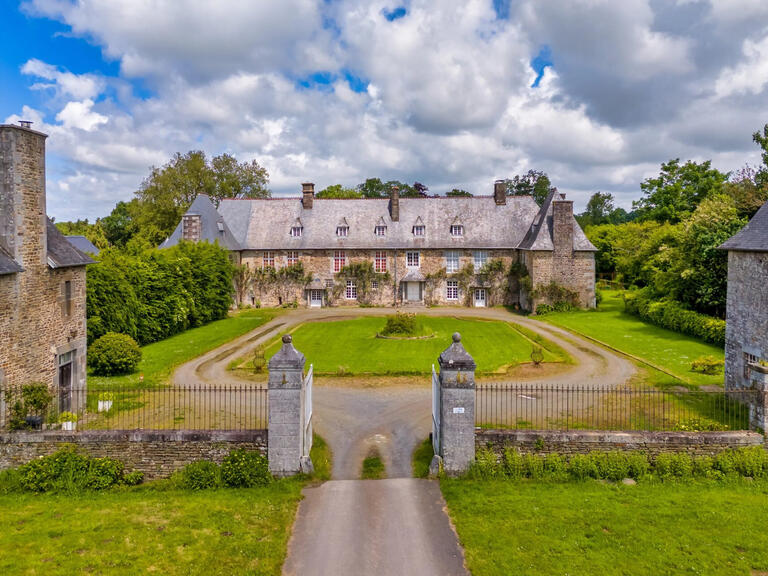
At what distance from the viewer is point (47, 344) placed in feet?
51.0

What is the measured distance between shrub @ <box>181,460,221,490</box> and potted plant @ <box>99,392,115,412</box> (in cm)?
498

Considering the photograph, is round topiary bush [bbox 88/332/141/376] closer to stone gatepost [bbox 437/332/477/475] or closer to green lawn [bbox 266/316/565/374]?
green lawn [bbox 266/316/565/374]

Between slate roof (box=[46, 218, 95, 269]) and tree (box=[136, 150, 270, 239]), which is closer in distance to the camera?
slate roof (box=[46, 218, 95, 269])

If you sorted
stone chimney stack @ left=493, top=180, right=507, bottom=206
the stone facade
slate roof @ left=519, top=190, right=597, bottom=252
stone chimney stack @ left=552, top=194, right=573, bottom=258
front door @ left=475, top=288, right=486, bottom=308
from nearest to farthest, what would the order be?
the stone facade, stone chimney stack @ left=552, top=194, right=573, bottom=258, slate roof @ left=519, top=190, right=597, bottom=252, front door @ left=475, top=288, right=486, bottom=308, stone chimney stack @ left=493, top=180, right=507, bottom=206

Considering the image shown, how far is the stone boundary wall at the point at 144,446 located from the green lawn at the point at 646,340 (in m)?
15.4

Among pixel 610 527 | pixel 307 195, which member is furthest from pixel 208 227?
pixel 610 527

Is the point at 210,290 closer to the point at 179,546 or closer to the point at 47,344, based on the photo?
the point at 47,344

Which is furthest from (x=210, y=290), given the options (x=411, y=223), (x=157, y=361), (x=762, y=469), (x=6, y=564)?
(x=762, y=469)

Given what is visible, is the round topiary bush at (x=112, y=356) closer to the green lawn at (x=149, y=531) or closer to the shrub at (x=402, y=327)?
the green lawn at (x=149, y=531)

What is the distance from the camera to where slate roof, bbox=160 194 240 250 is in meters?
40.5

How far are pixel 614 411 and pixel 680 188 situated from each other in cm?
3978

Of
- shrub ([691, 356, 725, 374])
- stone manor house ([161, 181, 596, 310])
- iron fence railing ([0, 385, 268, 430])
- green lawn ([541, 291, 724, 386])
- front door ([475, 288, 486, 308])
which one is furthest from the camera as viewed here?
front door ([475, 288, 486, 308])

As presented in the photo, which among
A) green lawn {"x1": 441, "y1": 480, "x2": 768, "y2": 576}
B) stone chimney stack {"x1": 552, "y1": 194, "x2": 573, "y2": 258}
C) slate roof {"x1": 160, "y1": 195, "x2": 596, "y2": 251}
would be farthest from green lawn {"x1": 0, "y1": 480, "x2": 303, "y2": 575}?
slate roof {"x1": 160, "y1": 195, "x2": 596, "y2": 251}

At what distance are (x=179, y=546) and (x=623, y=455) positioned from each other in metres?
9.37
